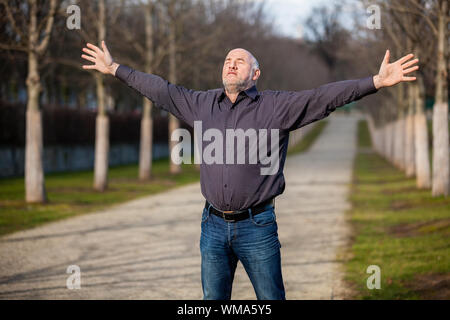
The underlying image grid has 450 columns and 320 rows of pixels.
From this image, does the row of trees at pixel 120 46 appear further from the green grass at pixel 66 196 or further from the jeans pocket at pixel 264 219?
the jeans pocket at pixel 264 219

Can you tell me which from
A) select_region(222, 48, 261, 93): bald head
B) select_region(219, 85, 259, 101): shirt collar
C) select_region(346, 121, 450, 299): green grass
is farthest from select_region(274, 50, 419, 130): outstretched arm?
select_region(346, 121, 450, 299): green grass

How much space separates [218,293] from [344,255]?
5.43m

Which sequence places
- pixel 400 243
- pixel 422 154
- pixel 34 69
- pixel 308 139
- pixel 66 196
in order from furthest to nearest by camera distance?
pixel 308 139
pixel 422 154
pixel 66 196
pixel 34 69
pixel 400 243

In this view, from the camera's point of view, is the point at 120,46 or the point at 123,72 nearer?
the point at 123,72

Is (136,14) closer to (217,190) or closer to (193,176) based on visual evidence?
(193,176)

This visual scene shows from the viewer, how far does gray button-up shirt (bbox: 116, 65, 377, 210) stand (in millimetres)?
4320

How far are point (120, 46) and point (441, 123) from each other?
536 inches

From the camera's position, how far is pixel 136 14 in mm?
32562

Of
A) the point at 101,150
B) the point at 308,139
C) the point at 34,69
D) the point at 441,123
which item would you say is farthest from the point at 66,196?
the point at 308,139

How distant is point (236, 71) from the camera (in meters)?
4.43

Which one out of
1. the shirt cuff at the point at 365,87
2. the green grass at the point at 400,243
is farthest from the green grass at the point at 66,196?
the shirt cuff at the point at 365,87

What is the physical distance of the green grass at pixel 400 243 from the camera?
744 cm

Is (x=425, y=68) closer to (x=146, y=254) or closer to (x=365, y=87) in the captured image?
(x=146, y=254)

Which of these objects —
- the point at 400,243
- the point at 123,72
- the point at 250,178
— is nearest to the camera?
the point at 250,178
